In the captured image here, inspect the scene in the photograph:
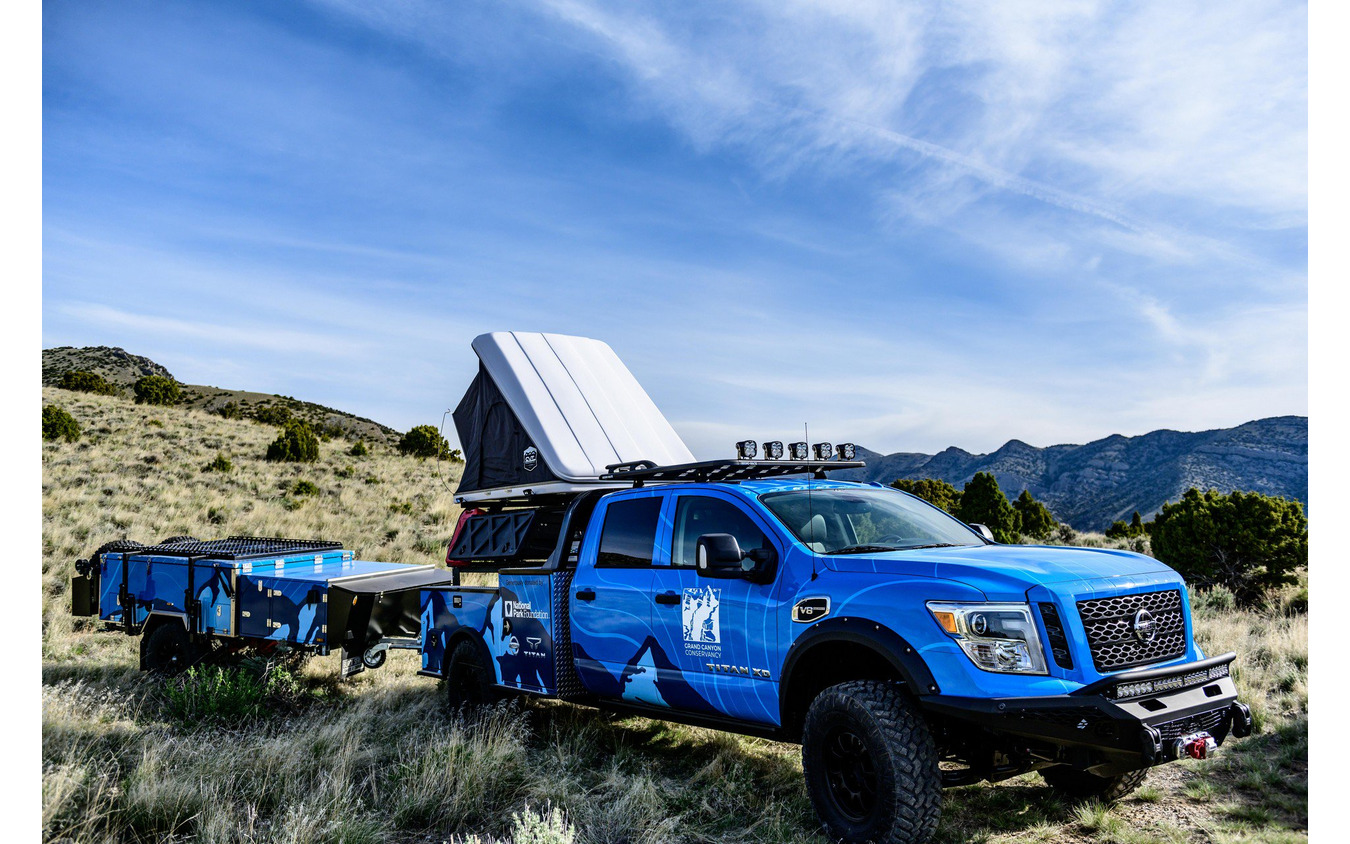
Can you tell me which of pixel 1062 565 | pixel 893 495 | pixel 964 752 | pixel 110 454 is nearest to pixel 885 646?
pixel 964 752

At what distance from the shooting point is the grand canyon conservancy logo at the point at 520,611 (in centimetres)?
724

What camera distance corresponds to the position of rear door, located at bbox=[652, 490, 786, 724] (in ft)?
18.2

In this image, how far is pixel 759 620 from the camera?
5543 millimetres

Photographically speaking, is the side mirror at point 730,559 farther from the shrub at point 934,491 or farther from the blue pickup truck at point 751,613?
the shrub at point 934,491

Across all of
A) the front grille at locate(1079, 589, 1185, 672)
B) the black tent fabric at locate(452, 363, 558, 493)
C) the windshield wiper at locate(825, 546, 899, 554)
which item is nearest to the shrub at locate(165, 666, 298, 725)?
the black tent fabric at locate(452, 363, 558, 493)

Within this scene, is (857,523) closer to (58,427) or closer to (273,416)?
(58,427)

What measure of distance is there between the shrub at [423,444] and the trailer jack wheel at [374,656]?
2901cm

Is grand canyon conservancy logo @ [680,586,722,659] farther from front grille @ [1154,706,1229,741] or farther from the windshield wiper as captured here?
front grille @ [1154,706,1229,741]

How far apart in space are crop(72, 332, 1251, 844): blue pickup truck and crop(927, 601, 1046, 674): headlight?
0.04 feet

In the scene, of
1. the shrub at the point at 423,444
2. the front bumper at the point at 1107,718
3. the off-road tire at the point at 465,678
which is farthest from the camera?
the shrub at the point at 423,444

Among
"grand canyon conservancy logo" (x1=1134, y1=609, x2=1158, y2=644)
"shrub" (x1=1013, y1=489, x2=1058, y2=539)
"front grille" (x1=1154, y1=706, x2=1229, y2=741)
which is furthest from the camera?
"shrub" (x1=1013, y1=489, x2=1058, y2=539)

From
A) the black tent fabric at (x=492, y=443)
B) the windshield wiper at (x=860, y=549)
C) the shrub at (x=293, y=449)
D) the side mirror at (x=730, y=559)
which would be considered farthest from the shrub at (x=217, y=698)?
the shrub at (x=293, y=449)

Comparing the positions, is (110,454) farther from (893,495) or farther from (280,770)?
(893,495)

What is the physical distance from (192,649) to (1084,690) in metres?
8.67
